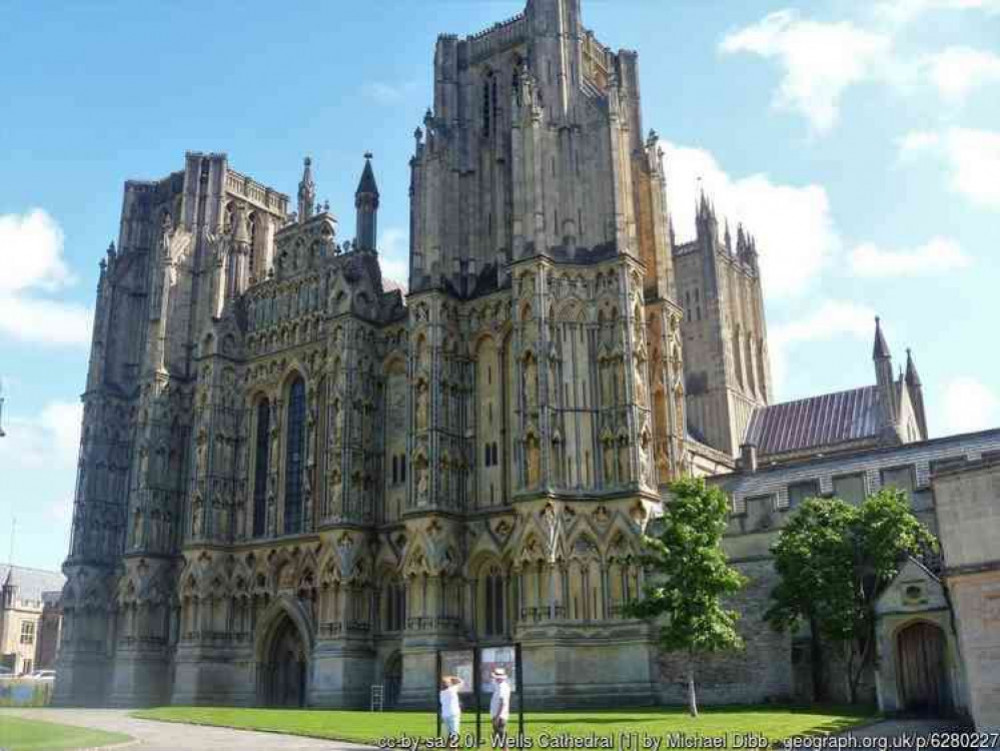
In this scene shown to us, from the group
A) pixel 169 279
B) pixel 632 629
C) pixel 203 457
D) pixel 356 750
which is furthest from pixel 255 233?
pixel 356 750

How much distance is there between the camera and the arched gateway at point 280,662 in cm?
5038

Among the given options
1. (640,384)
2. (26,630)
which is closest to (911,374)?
(640,384)

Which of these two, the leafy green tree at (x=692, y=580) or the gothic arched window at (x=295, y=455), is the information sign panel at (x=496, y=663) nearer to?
the leafy green tree at (x=692, y=580)

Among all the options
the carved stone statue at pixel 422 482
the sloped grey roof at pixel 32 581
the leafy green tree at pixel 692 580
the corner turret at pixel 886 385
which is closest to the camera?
the leafy green tree at pixel 692 580

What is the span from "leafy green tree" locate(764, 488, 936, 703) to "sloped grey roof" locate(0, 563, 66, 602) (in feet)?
318

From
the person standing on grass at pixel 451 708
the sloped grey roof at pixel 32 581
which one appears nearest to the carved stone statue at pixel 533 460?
the person standing on grass at pixel 451 708

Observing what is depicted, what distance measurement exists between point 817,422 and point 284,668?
47.0 m

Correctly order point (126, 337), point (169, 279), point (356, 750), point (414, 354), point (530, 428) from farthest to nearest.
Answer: point (126, 337) < point (169, 279) < point (414, 354) < point (530, 428) < point (356, 750)

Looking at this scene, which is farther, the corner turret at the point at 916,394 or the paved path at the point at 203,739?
the corner turret at the point at 916,394

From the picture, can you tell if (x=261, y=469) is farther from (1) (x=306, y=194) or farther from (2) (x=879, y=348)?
(2) (x=879, y=348)

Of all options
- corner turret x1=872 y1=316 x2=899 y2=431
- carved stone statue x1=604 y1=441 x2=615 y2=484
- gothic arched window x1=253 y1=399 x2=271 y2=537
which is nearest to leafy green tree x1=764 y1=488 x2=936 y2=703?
carved stone statue x1=604 y1=441 x2=615 y2=484

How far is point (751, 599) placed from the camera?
1484 inches

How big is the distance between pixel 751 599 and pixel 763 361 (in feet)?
205

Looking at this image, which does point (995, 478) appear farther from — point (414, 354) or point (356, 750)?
point (414, 354)
